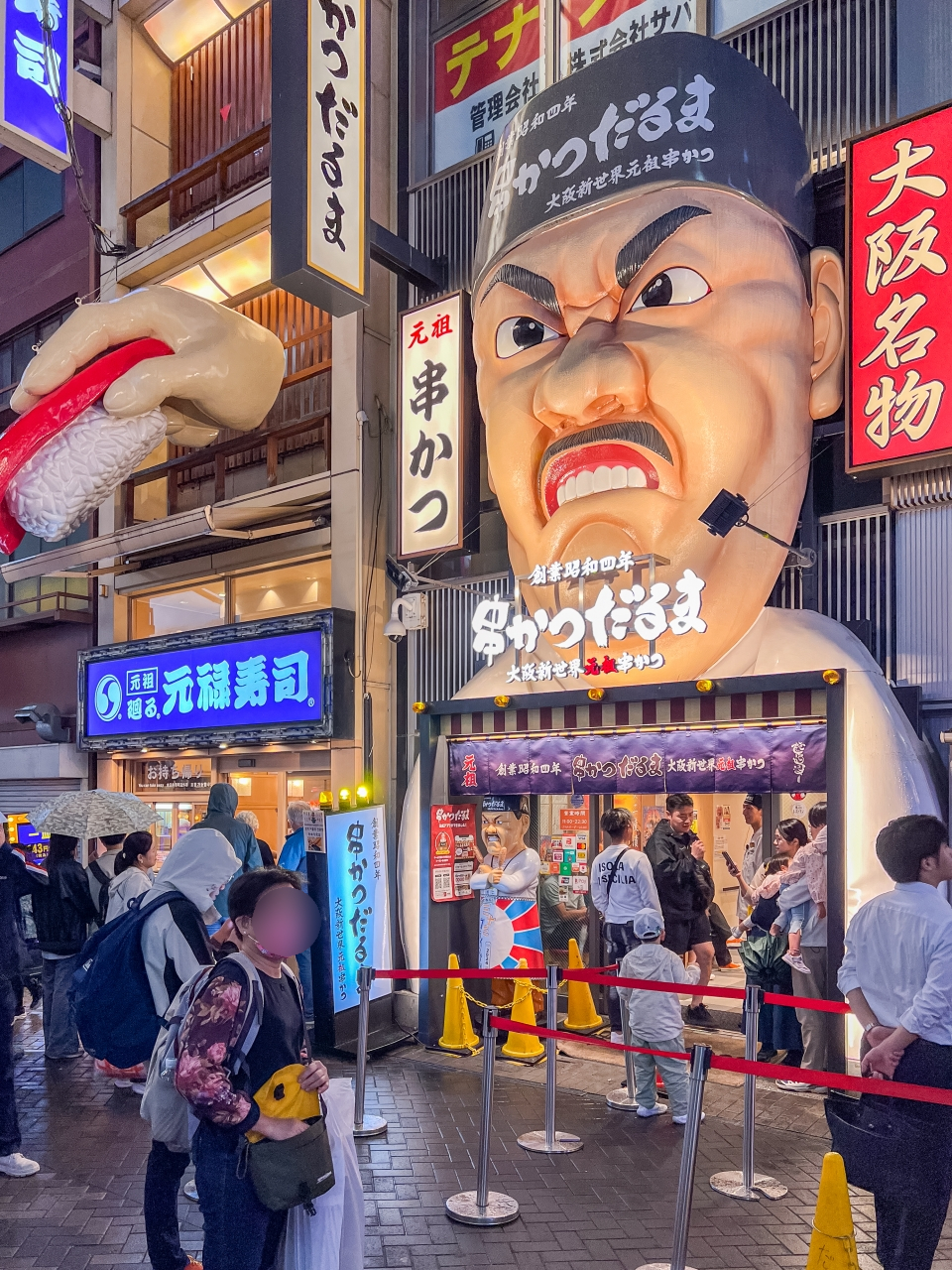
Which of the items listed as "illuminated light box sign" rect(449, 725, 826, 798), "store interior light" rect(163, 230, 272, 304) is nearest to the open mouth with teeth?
"illuminated light box sign" rect(449, 725, 826, 798)

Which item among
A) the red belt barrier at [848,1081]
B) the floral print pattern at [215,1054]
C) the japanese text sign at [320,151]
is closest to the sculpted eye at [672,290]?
the japanese text sign at [320,151]

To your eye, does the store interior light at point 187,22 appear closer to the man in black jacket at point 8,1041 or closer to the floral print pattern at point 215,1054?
the man in black jacket at point 8,1041

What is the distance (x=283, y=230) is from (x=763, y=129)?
404 centimetres

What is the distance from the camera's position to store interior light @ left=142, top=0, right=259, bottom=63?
14.4 meters

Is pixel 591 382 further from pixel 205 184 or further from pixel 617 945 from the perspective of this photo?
pixel 205 184

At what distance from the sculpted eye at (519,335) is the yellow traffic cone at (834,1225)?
22.7ft

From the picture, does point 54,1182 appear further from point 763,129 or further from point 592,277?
point 763,129

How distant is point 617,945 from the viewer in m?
8.78

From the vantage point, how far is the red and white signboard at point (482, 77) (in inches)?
430

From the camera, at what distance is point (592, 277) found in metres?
8.54

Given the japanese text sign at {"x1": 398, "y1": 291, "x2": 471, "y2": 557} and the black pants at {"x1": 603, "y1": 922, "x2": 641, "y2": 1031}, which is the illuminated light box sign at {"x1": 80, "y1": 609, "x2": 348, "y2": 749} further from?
the black pants at {"x1": 603, "y1": 922, "x2": 641, "y2": 1031}

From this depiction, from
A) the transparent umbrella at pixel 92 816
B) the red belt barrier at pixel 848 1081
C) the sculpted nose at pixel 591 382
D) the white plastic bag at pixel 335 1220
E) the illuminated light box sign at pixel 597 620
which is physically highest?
the sculpted nose at pixel 591 382

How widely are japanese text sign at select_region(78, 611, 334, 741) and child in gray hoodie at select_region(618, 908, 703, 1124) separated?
4662 mm

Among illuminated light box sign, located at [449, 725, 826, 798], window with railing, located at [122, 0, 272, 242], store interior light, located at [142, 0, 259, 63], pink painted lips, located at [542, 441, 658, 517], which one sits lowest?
illuminated light box sign, located at [449, 725, 826, 798]
